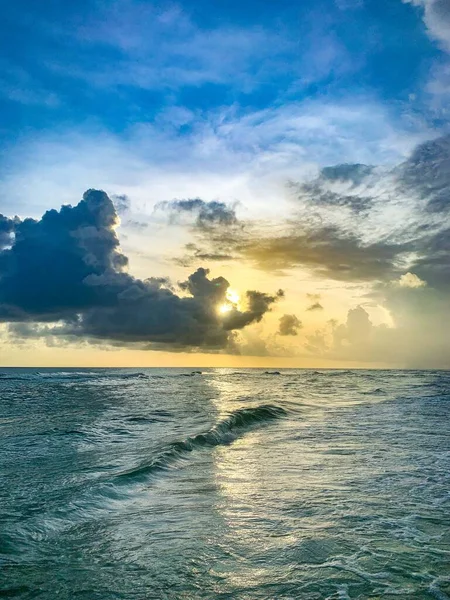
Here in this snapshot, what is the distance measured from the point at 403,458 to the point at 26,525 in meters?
10.3

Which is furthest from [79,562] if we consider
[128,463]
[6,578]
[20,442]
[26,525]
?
[20,442]

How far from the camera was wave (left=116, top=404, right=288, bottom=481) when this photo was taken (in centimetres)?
1230

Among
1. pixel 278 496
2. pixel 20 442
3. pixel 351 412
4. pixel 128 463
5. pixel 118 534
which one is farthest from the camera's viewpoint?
pixel 351 412

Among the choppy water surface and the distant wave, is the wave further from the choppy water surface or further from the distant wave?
the distant wave

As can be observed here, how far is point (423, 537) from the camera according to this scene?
722 cm

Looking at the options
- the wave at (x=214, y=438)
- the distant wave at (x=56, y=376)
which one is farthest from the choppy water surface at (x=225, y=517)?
the distant wave at (x=56, y=376)

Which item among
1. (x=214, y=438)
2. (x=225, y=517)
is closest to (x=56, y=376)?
(x=214, y=438)

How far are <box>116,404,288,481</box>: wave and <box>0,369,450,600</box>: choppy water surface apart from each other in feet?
0.32

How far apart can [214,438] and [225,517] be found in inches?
394

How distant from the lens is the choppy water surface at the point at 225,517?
5773 mm

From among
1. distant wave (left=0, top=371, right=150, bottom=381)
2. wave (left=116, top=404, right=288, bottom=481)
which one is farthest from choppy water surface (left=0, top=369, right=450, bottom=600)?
distant wave (left=0, top=371, right=150, bottom=381)

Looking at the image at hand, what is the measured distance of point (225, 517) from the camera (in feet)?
27.4

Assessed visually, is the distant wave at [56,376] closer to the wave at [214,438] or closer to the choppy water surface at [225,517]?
the wave at [214,438]

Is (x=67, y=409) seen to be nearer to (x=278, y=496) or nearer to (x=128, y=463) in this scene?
(x=128, y=463)
